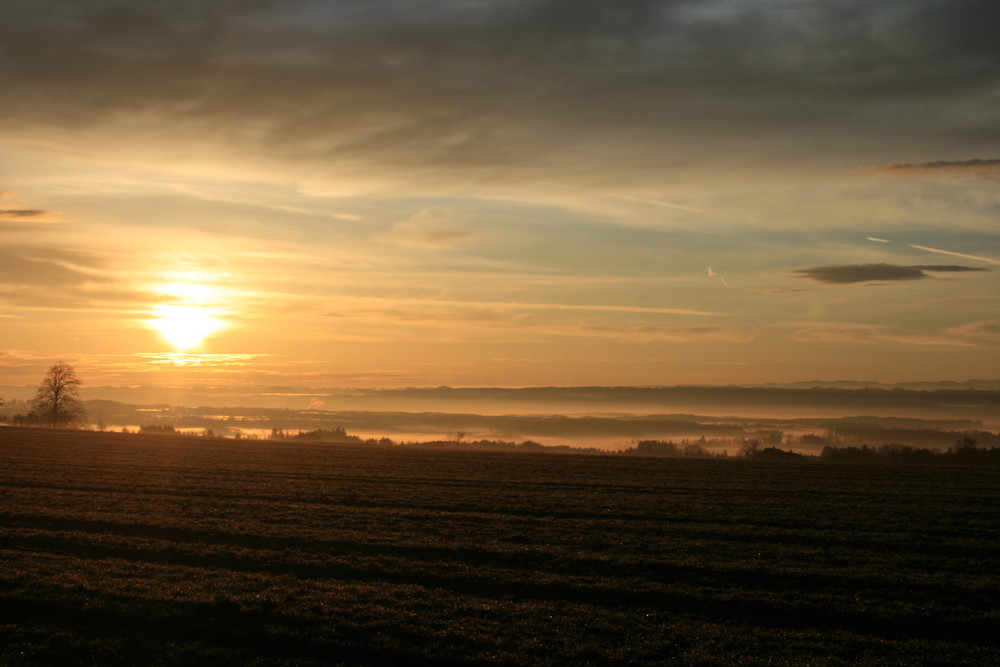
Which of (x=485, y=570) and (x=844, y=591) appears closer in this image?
(x=844, y=591)

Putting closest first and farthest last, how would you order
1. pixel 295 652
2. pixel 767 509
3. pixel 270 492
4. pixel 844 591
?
pixel 295 652 → pixel 844 591 → pixel 767 509 → pixel 270 492

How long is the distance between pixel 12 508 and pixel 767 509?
104ft

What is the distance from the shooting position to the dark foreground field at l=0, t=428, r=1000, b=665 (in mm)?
14539

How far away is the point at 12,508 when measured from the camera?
92.1ft

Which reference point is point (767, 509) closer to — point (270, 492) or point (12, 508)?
point (270, 492)

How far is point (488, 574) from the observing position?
20062mm

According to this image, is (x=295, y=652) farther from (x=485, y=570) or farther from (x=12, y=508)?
(x=12, y=508)

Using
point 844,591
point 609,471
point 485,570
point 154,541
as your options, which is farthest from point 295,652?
point 609,471

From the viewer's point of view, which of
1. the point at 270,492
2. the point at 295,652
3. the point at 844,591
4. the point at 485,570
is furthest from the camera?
the point at 270,492

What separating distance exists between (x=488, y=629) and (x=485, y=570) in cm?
510

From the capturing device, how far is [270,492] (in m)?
36.4

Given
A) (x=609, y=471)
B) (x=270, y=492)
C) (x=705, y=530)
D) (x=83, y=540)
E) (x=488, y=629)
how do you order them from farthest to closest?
(x=609, y=471)
(x=270, y=492)
(x=705, y=530)
(x=83, y=540)
(x=488, y=629)

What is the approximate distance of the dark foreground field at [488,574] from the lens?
1454 cm

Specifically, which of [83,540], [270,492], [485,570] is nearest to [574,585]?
[485,570]
